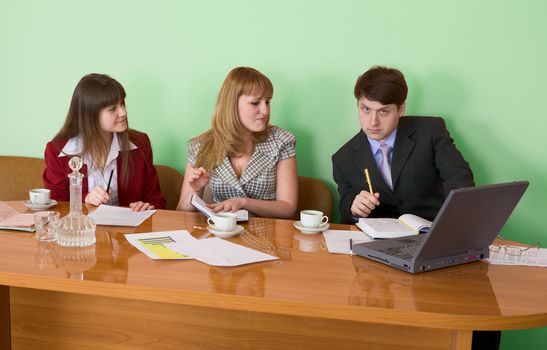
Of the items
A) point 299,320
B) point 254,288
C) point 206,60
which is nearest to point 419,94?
point 206,60

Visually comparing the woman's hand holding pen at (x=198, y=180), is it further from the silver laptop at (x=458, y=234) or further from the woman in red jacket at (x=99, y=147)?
the silver laptop at (x=458, y=234)

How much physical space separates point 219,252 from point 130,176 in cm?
110

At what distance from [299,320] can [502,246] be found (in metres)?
0.66

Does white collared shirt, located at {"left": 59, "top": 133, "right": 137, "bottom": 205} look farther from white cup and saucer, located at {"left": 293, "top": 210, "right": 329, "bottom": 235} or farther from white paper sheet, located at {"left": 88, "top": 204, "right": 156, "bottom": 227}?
white cup and saucer, located at {"left": 293, "top": 210, "right": 329, "bottom": 235}

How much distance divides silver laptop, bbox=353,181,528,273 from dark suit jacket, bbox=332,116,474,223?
82 cm

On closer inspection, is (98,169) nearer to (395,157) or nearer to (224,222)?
(224,222)

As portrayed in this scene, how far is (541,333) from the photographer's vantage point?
276 centimetres

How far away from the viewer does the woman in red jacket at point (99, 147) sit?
8.44 ft

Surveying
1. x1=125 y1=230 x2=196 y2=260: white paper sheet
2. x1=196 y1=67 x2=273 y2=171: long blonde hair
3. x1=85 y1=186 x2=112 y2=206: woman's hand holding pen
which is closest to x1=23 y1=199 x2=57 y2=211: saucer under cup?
x1=85 y1=186 x2=112 y2=206: woman's hand holding pen

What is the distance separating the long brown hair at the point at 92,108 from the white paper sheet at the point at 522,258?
5.36 ft

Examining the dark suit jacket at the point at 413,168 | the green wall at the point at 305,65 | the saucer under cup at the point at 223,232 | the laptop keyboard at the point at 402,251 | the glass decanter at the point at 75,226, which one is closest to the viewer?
the laptop keyboard at the point at 402,251

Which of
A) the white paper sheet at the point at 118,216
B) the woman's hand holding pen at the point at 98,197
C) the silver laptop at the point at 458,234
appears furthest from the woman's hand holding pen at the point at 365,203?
the woman's hand holding pen at the point at 98,197

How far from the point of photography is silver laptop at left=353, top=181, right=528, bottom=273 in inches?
58.6

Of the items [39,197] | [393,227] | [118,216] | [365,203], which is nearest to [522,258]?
[393,227]
